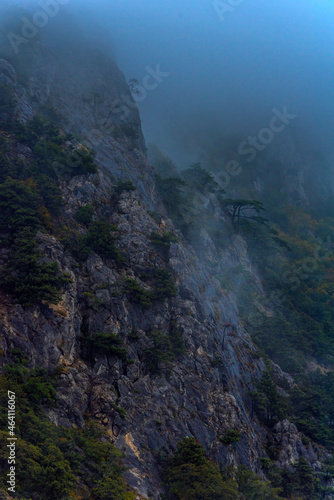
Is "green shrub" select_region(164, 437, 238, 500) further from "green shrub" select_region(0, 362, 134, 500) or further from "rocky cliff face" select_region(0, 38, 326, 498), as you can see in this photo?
"green shrub" select_region(0, 362, 134, 500)

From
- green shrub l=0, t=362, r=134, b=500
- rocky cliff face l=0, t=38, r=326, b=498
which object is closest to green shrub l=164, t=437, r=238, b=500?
rocky cliff face l=0, t=38, r=326, b=498

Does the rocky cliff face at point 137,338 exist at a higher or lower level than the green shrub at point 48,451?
higher

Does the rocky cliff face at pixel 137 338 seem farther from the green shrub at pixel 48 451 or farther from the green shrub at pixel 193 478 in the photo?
the green shrub at pixel 48 451

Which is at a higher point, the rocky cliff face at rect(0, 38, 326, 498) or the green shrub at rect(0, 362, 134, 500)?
the rocky cliff face at rect(0, 38, 326, 498)

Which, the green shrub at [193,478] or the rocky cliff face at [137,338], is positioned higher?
the rocky cliff face at [137,338]

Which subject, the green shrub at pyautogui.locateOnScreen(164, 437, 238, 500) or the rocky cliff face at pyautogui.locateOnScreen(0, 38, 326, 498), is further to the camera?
the rocky cliff face at pyautogui.locateOnScreen(0, 38, 326, 498)

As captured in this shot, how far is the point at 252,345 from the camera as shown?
4384 centimetres

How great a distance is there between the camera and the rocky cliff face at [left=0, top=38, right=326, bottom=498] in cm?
2531

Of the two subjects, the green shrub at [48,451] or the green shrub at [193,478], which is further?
the green shrub at [193,478]

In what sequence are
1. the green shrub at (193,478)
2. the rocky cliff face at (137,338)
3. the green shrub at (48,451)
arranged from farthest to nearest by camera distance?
1. the rocky cliff face at (137,338)
2. the green shrub at (193,478)
3. the green shrub at (48,451)

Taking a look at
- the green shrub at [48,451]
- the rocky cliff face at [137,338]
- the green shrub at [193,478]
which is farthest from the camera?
the rocky cliff face at [137,338]

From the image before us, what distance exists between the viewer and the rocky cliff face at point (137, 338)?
83.0 ft

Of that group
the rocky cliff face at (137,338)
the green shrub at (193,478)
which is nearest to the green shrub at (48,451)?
the rocky cliff face at (137,338)

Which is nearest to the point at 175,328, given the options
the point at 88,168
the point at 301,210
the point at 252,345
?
the point at 252,345
